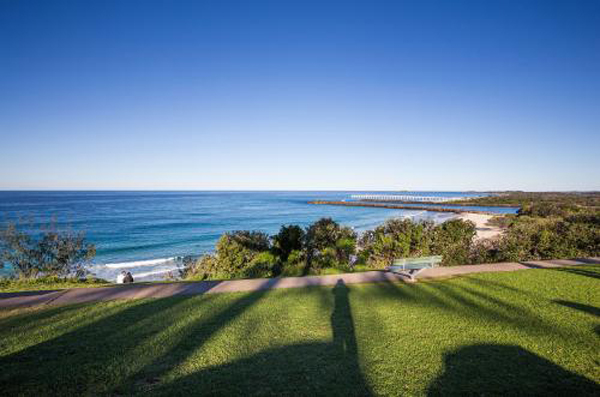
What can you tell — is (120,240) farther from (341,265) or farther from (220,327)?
(220,327)

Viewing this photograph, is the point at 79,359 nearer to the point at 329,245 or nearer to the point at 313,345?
the point at 313,345

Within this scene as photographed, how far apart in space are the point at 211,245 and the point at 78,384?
774 inches

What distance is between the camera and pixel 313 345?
13.9ft

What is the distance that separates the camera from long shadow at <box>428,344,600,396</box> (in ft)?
10.4

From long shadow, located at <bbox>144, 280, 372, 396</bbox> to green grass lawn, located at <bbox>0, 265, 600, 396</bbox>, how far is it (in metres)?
0.01

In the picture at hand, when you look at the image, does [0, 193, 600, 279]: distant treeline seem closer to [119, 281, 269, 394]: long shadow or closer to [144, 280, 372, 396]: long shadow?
[119, 281, 269, 394]: long shadow

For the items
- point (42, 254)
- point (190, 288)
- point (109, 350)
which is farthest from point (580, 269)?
point (42, 254)

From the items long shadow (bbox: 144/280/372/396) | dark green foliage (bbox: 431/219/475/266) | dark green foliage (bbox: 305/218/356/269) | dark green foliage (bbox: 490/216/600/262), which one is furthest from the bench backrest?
dark green foliage (bbox: 490/216/600/262)

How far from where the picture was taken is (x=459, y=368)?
3604mm

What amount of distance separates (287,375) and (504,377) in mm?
2520

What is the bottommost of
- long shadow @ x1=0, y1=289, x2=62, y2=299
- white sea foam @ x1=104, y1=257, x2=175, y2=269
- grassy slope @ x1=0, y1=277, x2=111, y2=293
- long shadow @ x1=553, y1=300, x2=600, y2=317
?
white sea foam @ x1=104, y1=257, x2=175, y2=269

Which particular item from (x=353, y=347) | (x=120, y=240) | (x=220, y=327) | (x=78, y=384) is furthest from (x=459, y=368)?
(x=120, y=240)

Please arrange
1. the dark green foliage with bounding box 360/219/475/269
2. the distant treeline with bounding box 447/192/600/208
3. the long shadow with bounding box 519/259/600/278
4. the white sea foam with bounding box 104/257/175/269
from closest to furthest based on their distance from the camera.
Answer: the long shadow with bounding box 519/259/600/278, the dark green foliage with bounding box 360/219/475/269, the white sea foam with bounding box 104/257/175/269, the distant treeline with bounding box 447/192/600/208

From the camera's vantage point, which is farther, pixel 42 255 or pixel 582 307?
pixel 42 255
